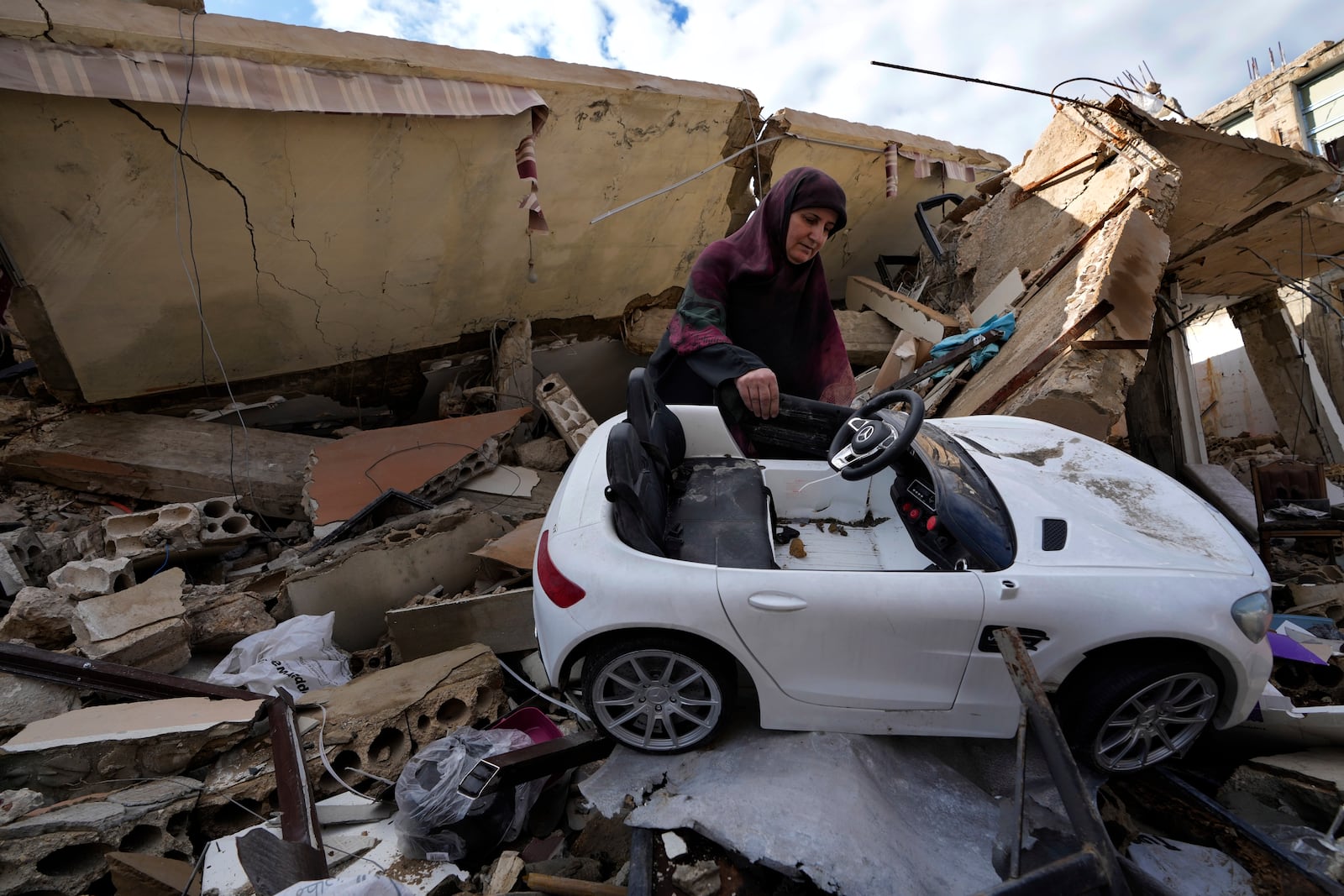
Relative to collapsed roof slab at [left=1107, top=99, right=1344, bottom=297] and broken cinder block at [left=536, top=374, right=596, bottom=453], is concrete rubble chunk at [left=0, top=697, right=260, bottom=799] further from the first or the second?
collapsed roof slab at [left=1107, top=99, right=1344, bottom=297]

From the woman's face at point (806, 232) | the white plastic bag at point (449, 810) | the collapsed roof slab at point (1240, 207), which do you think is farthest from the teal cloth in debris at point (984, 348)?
the white plastic bag at point (449, 810)

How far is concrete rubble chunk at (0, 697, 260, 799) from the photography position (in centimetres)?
238

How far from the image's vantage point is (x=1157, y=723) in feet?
7.31

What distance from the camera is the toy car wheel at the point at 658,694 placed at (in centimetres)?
227

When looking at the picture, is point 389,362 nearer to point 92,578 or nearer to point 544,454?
point 544,454

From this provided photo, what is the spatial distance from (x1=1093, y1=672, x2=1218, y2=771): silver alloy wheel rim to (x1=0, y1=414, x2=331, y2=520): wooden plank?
510 centimetres

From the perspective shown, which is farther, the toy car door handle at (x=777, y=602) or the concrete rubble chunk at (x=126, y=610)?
the concrete rubble chunk at (x=126, y=610)

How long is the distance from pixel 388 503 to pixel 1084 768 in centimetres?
418

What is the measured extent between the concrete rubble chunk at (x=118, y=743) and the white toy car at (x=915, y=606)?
4.40 feet

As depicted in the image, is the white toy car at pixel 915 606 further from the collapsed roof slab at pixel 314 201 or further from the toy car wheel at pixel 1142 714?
the collapsed roof slab at pixel 314 201

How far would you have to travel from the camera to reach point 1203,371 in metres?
14.0

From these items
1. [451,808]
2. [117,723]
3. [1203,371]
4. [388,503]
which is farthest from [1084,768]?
[1203,371]

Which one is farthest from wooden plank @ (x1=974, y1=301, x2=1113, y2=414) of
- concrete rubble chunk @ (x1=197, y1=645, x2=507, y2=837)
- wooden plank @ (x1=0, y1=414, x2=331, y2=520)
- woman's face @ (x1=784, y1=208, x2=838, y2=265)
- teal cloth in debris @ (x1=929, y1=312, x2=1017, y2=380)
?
wooden plank @ (x1=0, y1=414, x2=331, y2=520)

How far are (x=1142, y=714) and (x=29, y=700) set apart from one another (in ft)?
13.5
